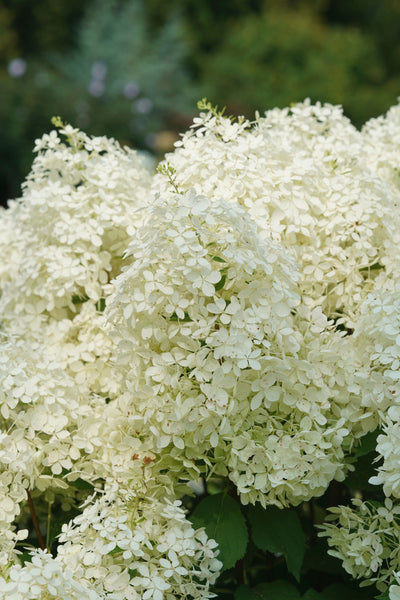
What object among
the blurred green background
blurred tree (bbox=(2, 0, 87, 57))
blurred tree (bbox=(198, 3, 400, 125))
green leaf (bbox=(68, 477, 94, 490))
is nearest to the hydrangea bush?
green leaf (bbox=(68, 477, 94, 490))

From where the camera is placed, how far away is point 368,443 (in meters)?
1.55

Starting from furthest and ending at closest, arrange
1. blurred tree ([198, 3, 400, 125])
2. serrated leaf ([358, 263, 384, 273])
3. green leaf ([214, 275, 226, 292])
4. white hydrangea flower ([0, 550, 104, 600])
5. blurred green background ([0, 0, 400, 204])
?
blurred tree ([198, 3, 400, 125])
blurred green background ([0, 0, 400, 204])
serrated leaf ([358, 263, 384, 273])
green leaf ([214, 275, 226, 292])
white hydrangea flower ([0, 550, 104, 600])

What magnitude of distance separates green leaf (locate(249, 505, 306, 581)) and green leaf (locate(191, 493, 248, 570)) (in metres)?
0.04

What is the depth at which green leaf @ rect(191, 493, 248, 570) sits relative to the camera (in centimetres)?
150

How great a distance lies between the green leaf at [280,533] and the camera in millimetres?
1532

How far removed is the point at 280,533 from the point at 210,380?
0.36 m

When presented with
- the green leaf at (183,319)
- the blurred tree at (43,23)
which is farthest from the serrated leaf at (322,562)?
the blurred tree at (43,23)

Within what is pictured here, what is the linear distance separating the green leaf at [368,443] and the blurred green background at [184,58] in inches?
343

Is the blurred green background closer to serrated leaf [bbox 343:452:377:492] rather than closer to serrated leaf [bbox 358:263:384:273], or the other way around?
serrated leaf [bbox 358:263:384:273]

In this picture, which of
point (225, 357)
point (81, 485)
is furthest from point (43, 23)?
point (225, 357)

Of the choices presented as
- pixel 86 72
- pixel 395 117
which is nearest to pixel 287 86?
pixel 86 72

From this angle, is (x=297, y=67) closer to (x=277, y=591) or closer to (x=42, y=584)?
(x=277, y=591)

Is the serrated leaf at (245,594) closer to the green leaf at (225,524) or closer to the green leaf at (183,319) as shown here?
the green leaf at (225,524)

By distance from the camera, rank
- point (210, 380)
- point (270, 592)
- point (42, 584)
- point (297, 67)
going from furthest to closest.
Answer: point (297, 67), point (270, 592), point (210, 380), point (42, 584)
